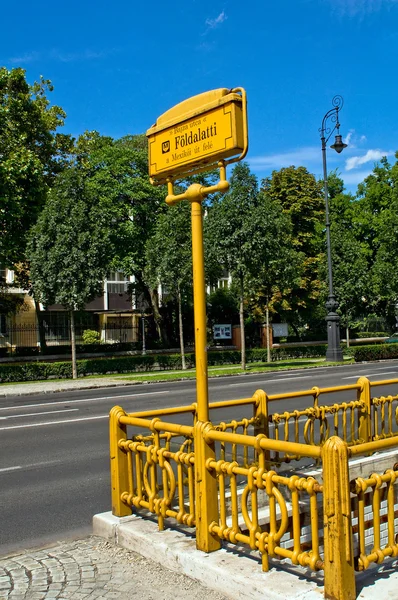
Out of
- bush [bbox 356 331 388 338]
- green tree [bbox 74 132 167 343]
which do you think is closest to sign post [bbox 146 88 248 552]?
green tree [bbox 74 132 167 343]

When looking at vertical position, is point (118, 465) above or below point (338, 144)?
below

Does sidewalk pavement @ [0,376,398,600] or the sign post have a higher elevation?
the sign post

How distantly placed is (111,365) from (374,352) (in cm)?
1495

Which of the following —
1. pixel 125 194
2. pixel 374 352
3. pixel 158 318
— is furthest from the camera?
pixel 158 318

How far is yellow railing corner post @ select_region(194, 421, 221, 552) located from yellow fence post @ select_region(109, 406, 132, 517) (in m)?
1.07

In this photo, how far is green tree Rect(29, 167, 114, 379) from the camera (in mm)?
24922

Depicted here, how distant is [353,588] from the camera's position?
3.62 meters

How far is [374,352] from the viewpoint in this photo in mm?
34656

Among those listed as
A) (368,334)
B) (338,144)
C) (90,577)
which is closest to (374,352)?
(338,144)

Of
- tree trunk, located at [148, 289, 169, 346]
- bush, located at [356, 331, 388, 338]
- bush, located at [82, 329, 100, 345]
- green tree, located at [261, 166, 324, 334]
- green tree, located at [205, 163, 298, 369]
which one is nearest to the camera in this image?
green tree, located at [205, 163, 298, 369]

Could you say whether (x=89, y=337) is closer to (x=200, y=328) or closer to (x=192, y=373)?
(x=192, y=373)

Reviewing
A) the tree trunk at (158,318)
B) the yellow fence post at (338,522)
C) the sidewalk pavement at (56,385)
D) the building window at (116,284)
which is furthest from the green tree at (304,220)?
the yellow fence post at (338,522)

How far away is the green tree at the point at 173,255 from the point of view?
29656 millimetres

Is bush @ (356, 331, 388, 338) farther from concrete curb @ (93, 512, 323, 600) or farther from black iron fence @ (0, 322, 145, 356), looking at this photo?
concrete curb @ (93, 512, 323, 600)
